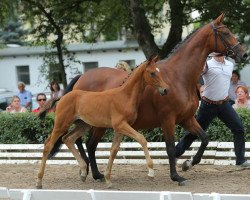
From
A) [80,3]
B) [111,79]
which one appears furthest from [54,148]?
[80,3]

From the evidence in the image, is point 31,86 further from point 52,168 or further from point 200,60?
point 200,60

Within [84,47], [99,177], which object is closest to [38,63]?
[84,47]

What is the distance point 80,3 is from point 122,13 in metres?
1.80

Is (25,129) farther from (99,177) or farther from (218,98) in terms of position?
(218,98)

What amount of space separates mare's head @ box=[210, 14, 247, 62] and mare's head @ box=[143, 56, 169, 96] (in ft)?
3.53

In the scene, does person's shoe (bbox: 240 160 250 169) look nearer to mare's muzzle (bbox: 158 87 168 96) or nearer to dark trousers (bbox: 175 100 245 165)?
dark trousers (bbox: 175 100 245 165)

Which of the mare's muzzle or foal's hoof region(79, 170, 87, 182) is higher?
the mare's muzzle

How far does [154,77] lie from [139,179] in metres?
2.02

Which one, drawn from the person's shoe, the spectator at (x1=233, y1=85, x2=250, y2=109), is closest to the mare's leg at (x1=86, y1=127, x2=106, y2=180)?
the person's shoe

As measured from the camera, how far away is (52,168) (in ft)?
34.8

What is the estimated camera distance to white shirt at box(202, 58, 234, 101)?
347 inches

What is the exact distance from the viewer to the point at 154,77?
7695mm

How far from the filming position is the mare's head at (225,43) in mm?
8266

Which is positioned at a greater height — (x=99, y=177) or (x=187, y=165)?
(x=187, y=165)
